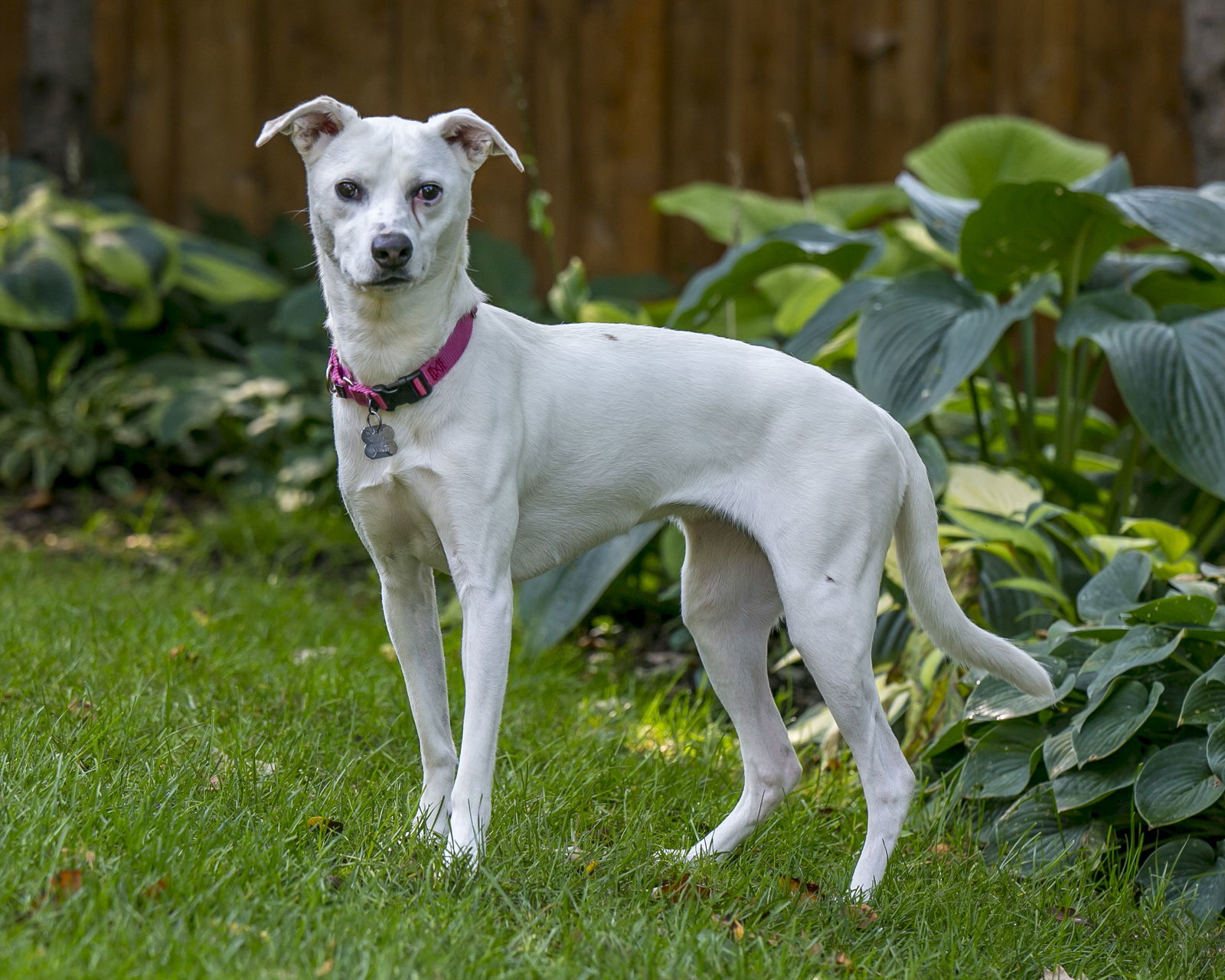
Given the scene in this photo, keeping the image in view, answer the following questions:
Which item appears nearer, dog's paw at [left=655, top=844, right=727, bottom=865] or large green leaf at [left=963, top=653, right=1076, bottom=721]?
dog's paw at [left=655, top=844, right=727, bottom=865]

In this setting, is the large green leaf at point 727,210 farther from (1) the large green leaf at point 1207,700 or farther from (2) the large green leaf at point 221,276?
(1) the large green leaf at point 1207,700

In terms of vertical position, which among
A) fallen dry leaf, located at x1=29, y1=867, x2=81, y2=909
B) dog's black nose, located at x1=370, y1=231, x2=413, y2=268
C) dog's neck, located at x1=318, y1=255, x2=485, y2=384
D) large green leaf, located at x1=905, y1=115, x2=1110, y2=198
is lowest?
fallen dry leaf, located at x1=29, y1=867, x2=81, y2=909

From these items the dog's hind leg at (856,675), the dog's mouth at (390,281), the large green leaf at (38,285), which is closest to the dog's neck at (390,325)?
the dog's mouth at (390,281)

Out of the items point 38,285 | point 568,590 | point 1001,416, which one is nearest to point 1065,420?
point 1001,416

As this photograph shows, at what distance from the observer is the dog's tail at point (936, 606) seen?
274 centimetres

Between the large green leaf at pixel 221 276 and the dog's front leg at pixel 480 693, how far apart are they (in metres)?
4.05

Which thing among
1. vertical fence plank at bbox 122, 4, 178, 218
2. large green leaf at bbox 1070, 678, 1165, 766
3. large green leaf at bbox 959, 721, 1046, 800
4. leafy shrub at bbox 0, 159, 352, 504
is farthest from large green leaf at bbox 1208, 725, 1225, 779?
vertical fence plank at bbox 122, 4, 178, 218

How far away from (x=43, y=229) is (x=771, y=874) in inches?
187

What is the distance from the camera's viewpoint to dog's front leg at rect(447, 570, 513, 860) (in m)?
2.38

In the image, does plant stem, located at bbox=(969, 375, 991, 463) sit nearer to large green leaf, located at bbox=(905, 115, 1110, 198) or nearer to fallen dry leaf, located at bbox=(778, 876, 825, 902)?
large green leaf, located at bbox=(905, 115, 1110, 198)

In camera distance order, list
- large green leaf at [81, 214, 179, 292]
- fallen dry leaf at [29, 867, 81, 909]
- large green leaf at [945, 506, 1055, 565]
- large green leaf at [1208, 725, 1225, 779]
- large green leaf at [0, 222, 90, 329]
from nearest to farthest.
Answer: fallen dry leaf at [29, 867, 81, 909], large green leaf at [1208, 725, 1225, 779], large green leaf at [945, 506, 1055, 565], large green leaf at [0, 222, 90, 329], large green leaf at [81, 214, 179, 292]

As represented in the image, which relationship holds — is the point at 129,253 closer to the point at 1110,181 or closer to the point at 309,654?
the point at 309,654

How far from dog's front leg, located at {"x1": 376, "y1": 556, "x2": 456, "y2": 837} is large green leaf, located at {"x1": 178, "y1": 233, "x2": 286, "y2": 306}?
384cm

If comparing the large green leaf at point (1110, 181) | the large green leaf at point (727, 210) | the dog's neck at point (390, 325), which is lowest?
the large green leaf at point (727, 210)
